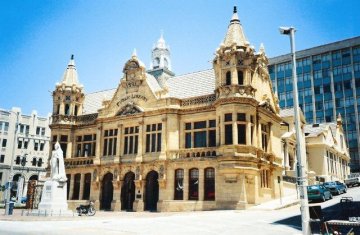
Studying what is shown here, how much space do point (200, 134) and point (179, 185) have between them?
5.71 metres

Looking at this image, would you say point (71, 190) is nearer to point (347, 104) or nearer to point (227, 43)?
point (227, 43)

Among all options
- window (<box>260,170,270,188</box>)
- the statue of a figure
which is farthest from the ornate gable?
window (<box>260,170,270,188</box>)

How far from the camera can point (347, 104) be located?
89.0 m

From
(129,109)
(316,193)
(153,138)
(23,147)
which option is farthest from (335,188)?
(23,147)

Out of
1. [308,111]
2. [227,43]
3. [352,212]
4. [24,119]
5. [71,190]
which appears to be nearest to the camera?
[352,212]

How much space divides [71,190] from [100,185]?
17.6ft

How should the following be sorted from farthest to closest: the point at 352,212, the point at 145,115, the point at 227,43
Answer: the point at 145,115, the point at 227,43, the point at 352,212

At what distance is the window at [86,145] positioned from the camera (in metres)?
45.8

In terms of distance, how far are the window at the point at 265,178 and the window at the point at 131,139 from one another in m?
14.2

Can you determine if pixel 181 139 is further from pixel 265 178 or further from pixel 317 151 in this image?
pixel 317 151

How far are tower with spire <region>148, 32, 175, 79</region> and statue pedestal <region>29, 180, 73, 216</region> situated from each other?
22.3m

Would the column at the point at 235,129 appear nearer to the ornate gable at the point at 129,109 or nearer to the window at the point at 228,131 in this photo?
the window at the point at 228,131

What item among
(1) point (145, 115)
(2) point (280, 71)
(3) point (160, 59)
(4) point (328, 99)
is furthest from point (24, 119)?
(4) point (328, 99)

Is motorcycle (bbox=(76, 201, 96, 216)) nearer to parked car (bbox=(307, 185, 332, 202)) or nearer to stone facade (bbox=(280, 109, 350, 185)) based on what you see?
parked car (bbox=(307, 185, 332, 202))
